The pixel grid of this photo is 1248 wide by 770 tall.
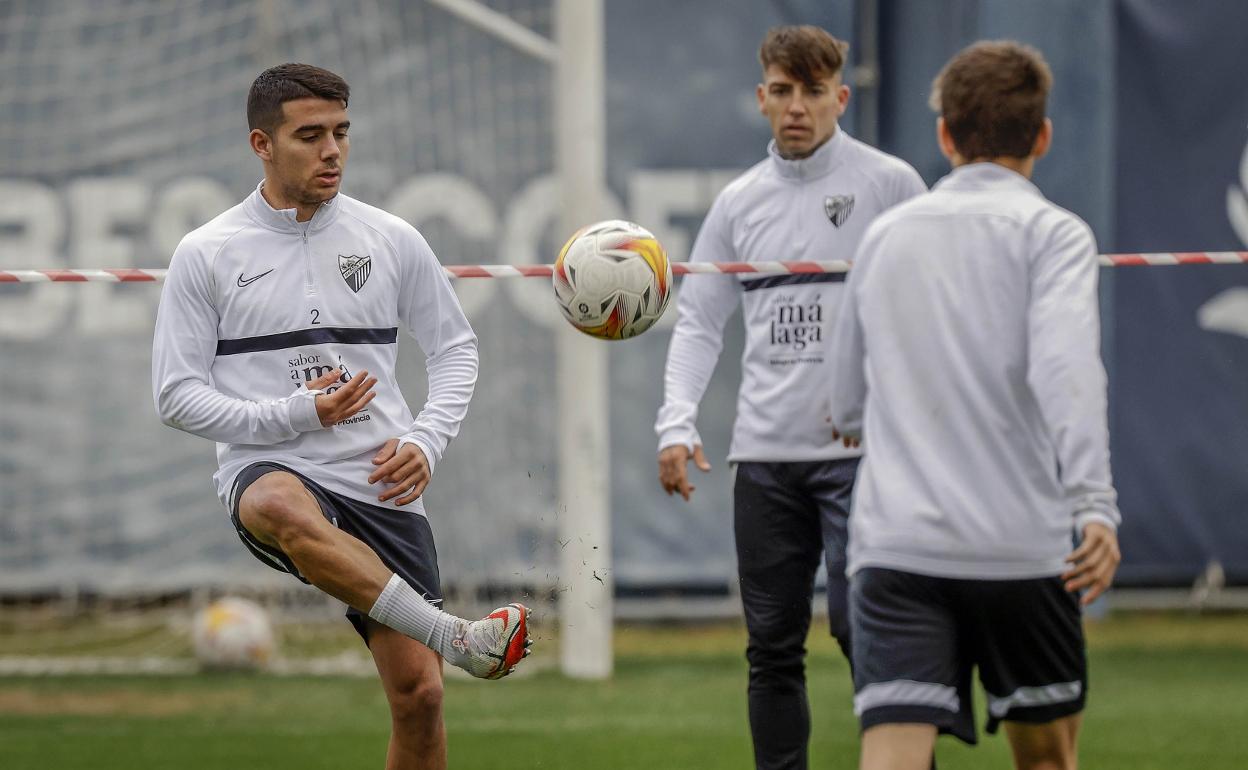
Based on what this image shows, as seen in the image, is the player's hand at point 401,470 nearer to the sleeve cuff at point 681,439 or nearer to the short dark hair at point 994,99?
the sleeve cuff at point 681,439

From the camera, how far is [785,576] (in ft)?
16.4

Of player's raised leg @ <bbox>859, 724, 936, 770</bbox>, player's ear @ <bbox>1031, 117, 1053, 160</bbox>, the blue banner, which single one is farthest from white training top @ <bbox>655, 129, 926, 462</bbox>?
the blue banner

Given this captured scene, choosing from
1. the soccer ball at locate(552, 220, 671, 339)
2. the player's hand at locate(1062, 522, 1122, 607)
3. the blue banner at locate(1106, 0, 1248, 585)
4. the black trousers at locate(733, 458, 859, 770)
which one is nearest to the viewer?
the player's hand at locate(1062, 522, 1122, 607)

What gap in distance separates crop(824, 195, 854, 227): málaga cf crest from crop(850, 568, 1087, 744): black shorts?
1827mm

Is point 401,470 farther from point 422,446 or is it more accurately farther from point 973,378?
point 973,378

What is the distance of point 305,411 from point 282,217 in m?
0.58

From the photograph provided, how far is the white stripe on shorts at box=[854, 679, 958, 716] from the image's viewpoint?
3.44 m

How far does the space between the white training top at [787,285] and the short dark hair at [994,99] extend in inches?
59.3

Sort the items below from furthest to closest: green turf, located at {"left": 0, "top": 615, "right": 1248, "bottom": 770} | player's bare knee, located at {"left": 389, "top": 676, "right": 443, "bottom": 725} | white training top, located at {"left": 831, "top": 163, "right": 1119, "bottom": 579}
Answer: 1. green turf, located at {"left": 0, "top": 615, "right": 1248, "bottom": 770}
2. player's bare knee, located at {"left": 389, "top": 676, "right": 443, "bottom": 725}
3. white training top, located at {"left": 831, "top": 163, "right": 1119, "bottom": 579}

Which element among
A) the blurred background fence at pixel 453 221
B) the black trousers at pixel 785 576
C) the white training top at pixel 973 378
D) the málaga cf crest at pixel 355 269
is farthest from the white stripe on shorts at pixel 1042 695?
the blurred background fence at pixel 453 221

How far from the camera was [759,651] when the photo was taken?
4.98m

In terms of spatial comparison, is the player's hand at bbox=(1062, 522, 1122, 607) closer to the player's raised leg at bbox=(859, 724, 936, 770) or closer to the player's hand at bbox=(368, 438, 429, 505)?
the player's raised leg at bbox=(859, 724, 936, 770)

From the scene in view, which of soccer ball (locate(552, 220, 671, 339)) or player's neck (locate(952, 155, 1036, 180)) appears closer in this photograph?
player's neck (locate(952, 155, 1036, 180))

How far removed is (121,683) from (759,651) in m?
4.94
